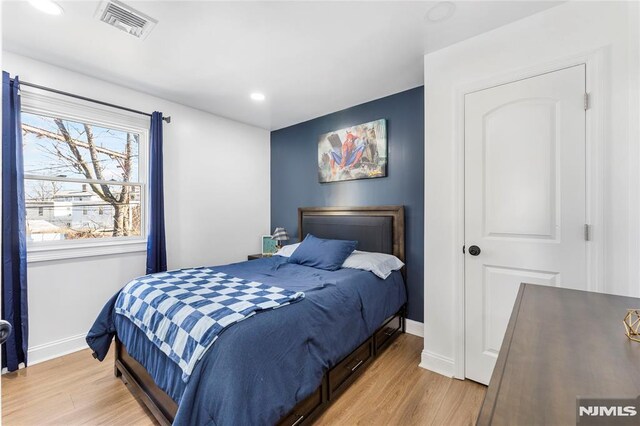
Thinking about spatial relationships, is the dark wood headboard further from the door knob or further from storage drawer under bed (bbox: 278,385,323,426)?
storage drawer under bed (bbox: 278,385,323,426)

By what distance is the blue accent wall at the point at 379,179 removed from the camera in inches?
119

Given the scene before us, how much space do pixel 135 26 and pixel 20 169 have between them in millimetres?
1490

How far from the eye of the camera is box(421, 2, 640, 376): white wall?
1654 millimetres

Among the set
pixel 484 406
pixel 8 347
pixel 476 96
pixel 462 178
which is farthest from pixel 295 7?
pixel 8 347

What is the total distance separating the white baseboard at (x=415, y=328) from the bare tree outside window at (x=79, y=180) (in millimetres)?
3077

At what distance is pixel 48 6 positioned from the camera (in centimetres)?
187

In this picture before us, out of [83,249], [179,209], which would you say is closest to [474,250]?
[179,209]

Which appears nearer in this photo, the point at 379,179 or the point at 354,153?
the point at 379,179

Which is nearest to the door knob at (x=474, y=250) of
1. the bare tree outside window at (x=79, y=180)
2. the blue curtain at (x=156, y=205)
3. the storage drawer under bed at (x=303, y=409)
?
the storage drawer under bed at (x=303, y=409)

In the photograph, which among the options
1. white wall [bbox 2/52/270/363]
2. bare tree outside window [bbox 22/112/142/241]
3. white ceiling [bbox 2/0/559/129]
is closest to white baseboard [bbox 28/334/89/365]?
white wall [bbox 2/52/270/363]

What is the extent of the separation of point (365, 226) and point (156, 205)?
2.26 m

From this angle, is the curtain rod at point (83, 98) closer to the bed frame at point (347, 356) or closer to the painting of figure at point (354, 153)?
the painting of figure at point (354, 153)

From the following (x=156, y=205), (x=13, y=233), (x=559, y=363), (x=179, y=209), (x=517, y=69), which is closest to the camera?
(x=559, y=363)

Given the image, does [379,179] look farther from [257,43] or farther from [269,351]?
[269,351]
